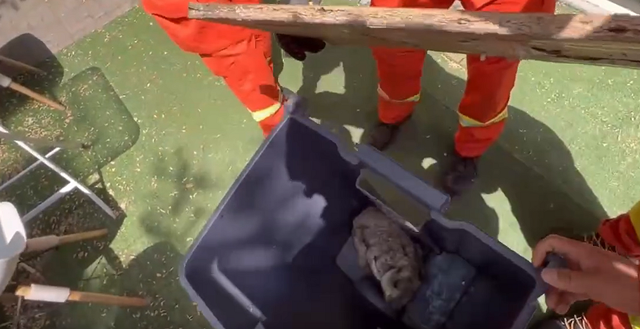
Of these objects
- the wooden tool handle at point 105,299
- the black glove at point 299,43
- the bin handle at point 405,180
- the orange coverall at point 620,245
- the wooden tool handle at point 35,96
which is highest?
the black glove at point 299,43

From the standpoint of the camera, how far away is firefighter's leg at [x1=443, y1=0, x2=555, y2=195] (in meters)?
0.98

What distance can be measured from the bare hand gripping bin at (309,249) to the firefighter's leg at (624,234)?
10.8 inches

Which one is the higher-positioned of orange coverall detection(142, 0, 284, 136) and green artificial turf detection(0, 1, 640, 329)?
orange coverall detection(142, 0, 284, 136)

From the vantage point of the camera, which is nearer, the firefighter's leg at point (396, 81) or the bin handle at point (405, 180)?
the bin handle at point (405, 180)

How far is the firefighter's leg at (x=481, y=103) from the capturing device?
0.98 meters

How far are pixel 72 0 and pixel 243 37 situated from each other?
876mm

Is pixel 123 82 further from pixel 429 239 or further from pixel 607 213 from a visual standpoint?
pixel 607 213

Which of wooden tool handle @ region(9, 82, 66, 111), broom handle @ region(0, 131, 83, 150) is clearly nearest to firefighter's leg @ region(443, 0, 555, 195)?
broom handle @ region(0, 131, 83, 150)

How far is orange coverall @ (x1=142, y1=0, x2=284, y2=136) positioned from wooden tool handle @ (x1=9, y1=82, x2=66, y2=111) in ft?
2.07

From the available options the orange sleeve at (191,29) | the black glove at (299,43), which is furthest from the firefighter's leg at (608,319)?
the orange sleeve at (191,29)

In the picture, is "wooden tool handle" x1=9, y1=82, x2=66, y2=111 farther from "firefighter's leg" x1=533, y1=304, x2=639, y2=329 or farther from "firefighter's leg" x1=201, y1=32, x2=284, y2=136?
"firefighter's leg" x1=533, y1=304, x2=639, y2=329

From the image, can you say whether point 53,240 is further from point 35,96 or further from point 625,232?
point 625,232

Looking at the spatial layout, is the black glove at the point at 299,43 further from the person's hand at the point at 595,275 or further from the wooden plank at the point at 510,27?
the person's hand at the point at 595,275

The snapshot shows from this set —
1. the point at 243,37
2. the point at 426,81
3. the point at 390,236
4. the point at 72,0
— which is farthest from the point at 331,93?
the point at 72,0
